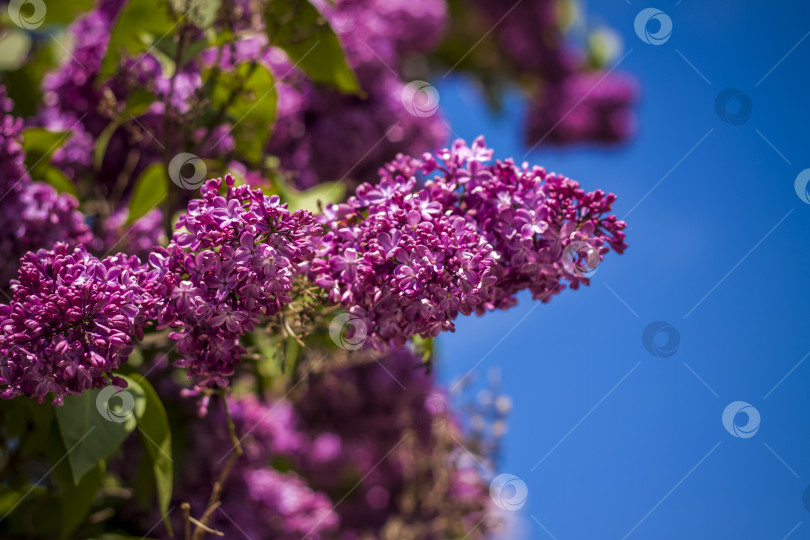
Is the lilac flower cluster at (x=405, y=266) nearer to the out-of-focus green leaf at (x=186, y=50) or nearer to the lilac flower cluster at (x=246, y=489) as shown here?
the out-of-focus green leaf at (x=186, y=50)

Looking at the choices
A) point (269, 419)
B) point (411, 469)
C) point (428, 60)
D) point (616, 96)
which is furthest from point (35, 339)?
point (616, 96)

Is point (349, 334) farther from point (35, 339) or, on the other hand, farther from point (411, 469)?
point (411, 469)

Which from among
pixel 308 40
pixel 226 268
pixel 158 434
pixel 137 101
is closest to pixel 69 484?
pixel 158 434

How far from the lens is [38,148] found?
1.97 m

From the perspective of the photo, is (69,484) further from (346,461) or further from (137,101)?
(346,461)

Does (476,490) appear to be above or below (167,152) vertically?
below

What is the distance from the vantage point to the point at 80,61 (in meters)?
2.24

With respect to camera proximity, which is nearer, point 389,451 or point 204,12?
point 204,12

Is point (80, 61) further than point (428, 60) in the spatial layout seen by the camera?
No

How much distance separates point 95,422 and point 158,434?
5.2 inches

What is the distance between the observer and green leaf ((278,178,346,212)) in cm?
207

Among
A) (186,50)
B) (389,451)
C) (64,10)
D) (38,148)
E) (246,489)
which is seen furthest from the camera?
(389,451)

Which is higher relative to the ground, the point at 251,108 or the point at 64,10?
the point at 251,108

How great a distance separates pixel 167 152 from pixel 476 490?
1927 mm
